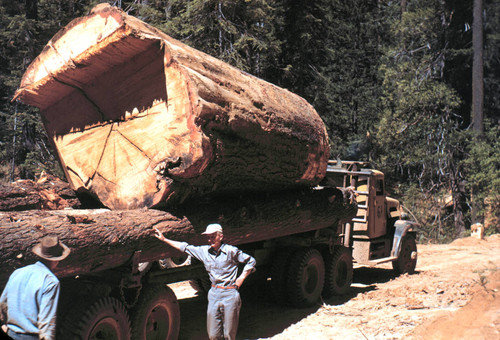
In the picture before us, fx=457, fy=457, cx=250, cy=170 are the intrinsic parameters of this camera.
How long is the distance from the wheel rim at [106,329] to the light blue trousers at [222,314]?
906 mm

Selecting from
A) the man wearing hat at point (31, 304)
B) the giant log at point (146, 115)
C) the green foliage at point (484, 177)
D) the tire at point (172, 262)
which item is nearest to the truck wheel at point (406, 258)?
the tire at point (172, 262)

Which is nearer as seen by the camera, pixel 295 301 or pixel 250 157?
pixel 250 157

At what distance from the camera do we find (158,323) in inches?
202

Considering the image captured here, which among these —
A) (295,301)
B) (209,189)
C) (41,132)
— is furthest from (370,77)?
(209,189)

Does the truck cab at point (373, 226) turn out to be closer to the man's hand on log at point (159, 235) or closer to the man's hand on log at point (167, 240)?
the man's hand on log at point (167, 240)

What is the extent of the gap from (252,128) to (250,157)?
0.39 m

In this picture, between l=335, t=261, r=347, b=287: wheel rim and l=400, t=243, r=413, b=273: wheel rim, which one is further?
l=400, t=243, r=413, b=273: wheel rim

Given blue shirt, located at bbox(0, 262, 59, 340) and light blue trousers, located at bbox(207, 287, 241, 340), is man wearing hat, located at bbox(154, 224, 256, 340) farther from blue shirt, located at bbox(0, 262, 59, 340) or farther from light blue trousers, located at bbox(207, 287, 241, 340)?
blue shirt, located at bbox(0, 262, 59, 340)

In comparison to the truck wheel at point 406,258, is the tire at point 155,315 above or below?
above

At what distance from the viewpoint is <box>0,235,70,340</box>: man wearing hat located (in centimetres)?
304

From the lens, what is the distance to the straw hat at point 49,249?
3.40 meters

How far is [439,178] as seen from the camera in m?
18.4

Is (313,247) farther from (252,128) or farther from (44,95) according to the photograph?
(44,95)

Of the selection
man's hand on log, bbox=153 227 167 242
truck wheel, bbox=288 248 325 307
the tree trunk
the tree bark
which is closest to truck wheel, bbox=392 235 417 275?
truck wheel, bbox=288 248 325 307
